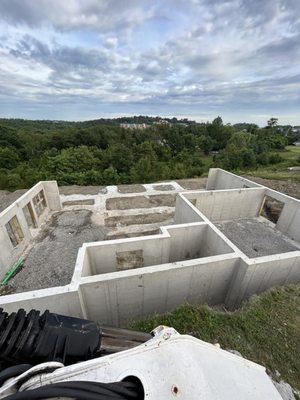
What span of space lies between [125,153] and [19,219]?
2176 cm

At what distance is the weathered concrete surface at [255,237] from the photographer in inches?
341

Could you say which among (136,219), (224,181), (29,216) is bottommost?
(136,219)

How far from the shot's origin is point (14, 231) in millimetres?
8047

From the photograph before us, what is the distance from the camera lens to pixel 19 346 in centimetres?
173

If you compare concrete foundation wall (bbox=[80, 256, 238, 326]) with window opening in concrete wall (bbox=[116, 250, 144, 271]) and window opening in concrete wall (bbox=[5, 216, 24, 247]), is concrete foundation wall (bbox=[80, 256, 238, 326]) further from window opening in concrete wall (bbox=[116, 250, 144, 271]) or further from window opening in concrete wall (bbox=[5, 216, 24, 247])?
window opening in concrete wall (bbox=[5, 216, 24, 247])

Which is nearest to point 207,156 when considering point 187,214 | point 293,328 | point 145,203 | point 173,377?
point 145,203

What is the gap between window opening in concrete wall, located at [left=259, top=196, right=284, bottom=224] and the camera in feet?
36.3

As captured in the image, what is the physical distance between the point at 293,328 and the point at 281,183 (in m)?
12.9

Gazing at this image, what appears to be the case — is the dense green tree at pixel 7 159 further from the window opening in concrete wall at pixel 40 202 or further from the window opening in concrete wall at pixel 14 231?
the window opening in concrete wall at pixel 14 231

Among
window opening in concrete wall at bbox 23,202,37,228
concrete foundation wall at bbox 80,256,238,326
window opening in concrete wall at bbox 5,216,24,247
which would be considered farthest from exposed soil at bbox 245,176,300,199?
window opening in concrete wall at bbox 5,216,24,247

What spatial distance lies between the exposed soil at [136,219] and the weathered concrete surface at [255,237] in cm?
271

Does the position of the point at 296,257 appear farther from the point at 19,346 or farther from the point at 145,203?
the point at 145,203

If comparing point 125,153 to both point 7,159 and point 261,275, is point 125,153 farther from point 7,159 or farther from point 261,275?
point 261,275

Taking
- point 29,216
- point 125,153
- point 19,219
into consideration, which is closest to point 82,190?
point 29,216
